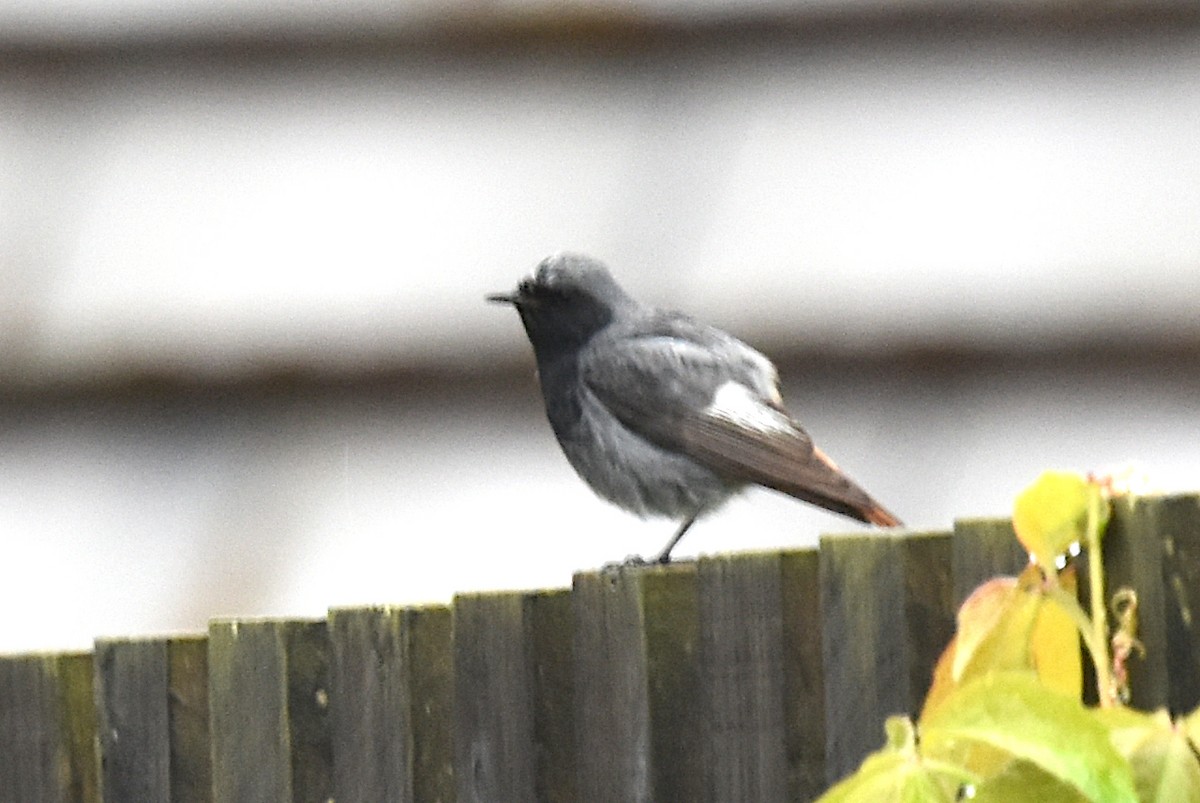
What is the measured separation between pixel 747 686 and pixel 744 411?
182cm

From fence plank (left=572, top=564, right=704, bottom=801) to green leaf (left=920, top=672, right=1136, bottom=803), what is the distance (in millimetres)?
801

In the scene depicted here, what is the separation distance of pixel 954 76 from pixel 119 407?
1922 millimetres

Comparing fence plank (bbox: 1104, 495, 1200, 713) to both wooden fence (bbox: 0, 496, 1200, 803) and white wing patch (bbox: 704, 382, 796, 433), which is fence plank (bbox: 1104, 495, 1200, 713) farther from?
white wing patch (bbox: 704, 382, 796, 433)

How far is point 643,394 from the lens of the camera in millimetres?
5168

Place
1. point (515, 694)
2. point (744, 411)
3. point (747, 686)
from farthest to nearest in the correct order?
1. point (744, 411)
2. point (515, 694)
3. point (747, 686)

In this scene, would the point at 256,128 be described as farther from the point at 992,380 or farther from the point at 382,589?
the point at 992,380

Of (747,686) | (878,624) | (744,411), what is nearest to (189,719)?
(747,686)

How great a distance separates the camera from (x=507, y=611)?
10.5ft

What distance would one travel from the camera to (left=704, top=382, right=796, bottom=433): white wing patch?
477 centimetres

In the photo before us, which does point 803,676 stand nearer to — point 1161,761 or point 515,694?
point 515,694

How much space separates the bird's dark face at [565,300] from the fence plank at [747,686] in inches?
80.2

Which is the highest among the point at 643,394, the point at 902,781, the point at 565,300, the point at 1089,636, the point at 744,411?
the point at 565,300

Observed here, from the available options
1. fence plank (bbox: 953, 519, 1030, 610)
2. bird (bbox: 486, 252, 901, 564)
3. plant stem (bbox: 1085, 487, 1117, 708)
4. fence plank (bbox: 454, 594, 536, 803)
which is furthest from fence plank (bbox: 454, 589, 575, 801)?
bird (bbox: 486, 252, 901, 564)

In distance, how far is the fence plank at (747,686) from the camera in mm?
3061
